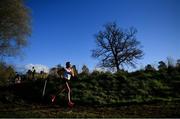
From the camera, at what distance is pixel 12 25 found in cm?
3212

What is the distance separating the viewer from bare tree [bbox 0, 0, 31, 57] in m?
31.6

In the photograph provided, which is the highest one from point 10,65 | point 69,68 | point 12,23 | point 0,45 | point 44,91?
point 12,23

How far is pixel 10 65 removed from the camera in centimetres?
3438

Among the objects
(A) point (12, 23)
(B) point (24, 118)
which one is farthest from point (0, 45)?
(B) point (24, 118)

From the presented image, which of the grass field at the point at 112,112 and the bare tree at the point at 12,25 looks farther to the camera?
the bare tree at the point at 12,25

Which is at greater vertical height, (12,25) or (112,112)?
Answer: (12,25)

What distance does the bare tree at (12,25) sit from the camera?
A: 31609mm

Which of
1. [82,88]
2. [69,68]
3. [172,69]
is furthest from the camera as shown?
[172,69]

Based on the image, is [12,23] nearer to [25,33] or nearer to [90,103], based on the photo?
[25,33]

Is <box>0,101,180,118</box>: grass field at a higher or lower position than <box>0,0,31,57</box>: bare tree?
lower

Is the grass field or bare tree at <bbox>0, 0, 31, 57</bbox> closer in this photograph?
the grass field

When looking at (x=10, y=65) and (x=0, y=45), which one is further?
(x=10, y=65)

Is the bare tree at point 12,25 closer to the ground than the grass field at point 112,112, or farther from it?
farther from it

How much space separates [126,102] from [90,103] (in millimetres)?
1996
